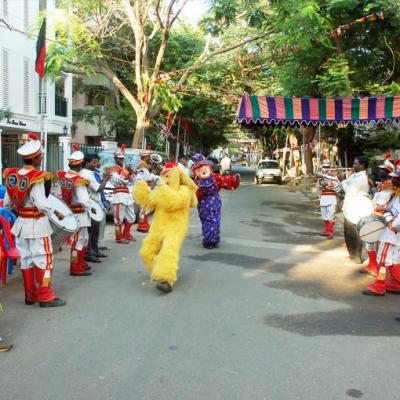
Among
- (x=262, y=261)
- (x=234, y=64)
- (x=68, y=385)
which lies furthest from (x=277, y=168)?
(x=68, y=385)

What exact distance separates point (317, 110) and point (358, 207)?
22.5ft

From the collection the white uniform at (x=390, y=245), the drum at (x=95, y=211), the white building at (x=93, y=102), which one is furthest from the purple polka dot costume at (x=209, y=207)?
the white building at (x=93, y=102)

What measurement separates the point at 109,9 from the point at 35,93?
4.91 meters

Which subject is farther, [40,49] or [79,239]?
[40,49]

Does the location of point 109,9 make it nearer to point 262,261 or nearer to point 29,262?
point 262,261

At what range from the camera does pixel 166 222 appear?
21.9 ft

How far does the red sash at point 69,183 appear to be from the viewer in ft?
22.5

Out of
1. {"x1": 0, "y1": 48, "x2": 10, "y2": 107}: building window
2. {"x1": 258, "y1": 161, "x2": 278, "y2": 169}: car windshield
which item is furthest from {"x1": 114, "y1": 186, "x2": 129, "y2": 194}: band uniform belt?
{"x1": 258, "y1": 161, "x2": 278, "y2": 169}: car windshield

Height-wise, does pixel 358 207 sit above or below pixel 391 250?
above

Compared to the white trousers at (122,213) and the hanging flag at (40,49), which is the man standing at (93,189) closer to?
the white trousers at (122,213)

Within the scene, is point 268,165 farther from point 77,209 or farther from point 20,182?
point 20,182

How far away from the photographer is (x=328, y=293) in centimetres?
650

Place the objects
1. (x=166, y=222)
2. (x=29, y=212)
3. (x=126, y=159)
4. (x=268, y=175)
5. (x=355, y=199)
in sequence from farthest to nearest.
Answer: (x=268, y=175), (x=126, y=159), (x=355, y=199), (x=166, y=222), (x=29, y=212)

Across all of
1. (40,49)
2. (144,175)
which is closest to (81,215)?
(144,175)
